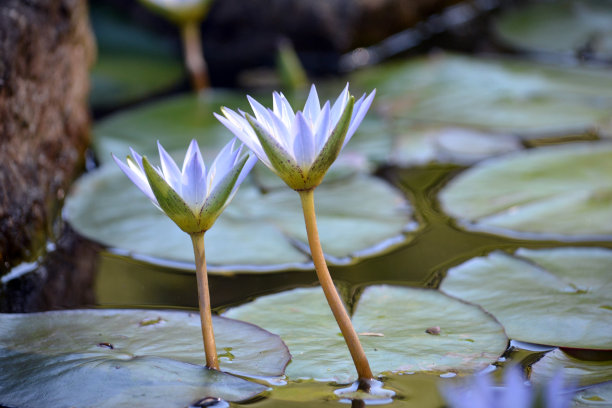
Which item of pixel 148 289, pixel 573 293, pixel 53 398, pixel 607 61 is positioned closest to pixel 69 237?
pixel 148 289

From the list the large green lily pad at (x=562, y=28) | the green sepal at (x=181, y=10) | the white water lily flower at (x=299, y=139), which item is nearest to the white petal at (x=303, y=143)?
the white water lily flower at (x=299, y=139)

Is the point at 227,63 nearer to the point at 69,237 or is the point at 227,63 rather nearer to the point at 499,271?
the point at 69,237

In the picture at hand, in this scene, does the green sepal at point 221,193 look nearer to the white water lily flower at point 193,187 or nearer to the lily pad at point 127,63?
the white water lily flower at point 193,187

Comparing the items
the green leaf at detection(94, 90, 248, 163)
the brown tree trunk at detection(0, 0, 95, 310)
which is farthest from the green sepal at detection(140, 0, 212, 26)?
the brown tree trunk at detection(0, 0, 95, 310)

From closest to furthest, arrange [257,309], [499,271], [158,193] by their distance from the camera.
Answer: [158,193], [257,309], [499,271]

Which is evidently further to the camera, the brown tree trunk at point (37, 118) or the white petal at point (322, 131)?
the brown tree trunk at point (37, 118)

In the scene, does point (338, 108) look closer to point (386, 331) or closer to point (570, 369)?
point (386, 331)

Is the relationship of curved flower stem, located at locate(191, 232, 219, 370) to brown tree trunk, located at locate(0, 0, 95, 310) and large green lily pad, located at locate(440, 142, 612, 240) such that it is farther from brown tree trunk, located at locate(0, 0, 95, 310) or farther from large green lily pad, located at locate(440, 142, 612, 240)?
large green lily pad, located at locate(440, 142, 612, 240)
